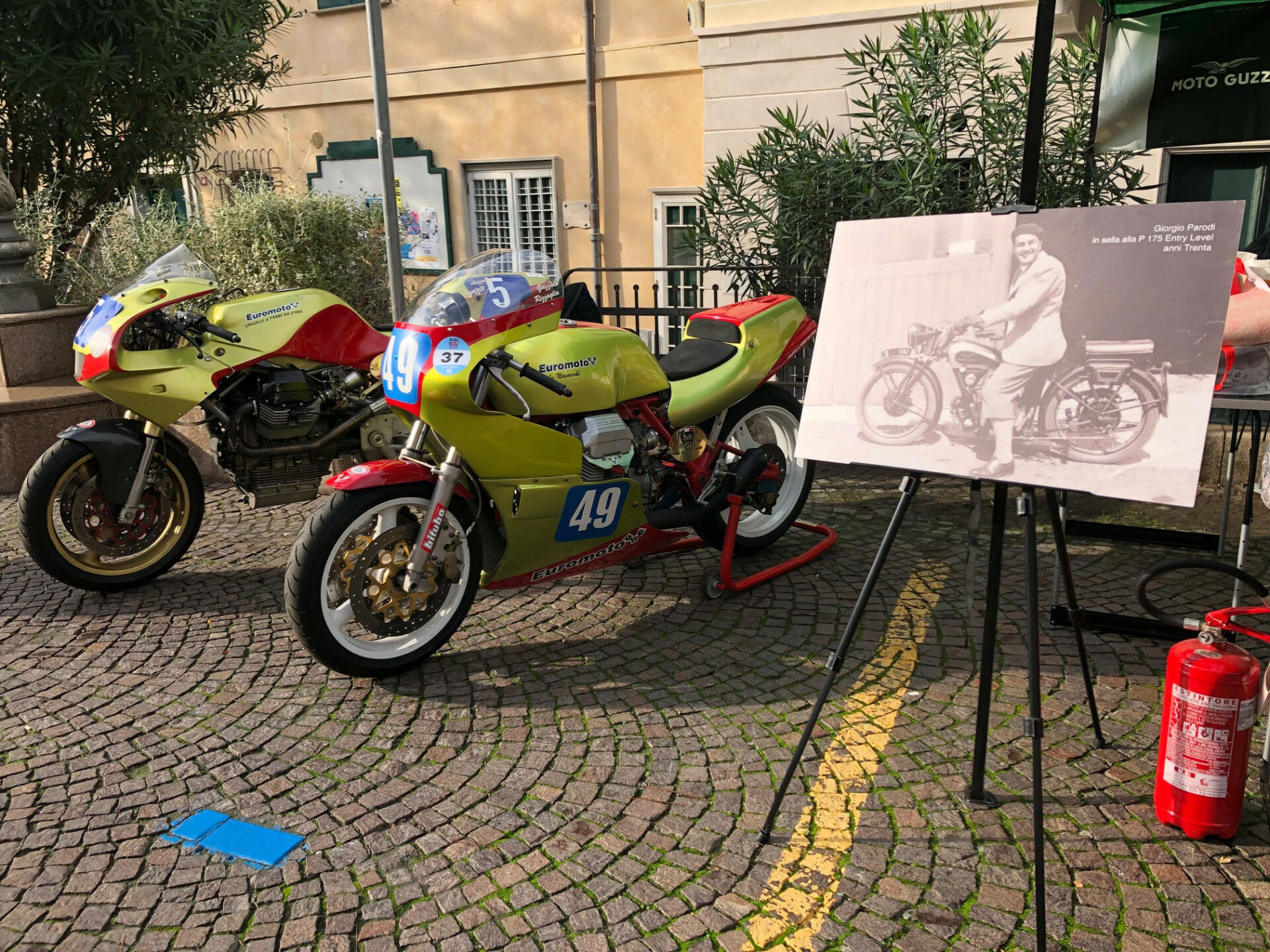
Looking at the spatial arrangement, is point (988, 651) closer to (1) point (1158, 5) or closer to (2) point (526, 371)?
(2) point (526, 371)

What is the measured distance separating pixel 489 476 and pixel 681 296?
8649mm

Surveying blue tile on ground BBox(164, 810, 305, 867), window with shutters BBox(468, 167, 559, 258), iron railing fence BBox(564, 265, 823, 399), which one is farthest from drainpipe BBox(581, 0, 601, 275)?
blue tile on ground BBox(164, 810, 305, 867)

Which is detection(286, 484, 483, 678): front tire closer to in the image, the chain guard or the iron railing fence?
the chain guard

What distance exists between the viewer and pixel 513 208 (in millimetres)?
13883

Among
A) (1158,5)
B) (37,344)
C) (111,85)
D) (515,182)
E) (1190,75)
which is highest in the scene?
(111,85)

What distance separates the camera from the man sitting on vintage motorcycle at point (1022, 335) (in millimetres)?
2545

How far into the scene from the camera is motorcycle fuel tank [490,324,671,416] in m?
3.84

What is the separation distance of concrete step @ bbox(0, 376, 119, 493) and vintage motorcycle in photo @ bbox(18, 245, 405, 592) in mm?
1860

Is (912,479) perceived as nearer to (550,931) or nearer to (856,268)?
(856,268)

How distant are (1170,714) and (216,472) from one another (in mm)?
5873

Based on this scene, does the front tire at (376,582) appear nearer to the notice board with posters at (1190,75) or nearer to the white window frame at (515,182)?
the notice board with posters at (1190,75)

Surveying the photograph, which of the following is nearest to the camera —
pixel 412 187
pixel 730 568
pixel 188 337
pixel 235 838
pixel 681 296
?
pixel 235 838

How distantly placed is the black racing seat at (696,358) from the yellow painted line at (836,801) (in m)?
1.43

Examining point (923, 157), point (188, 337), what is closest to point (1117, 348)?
point (188, 337)
